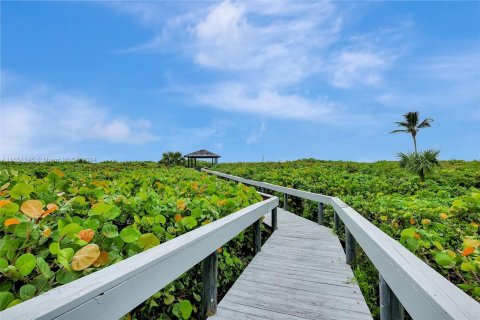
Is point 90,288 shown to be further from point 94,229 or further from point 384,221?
point 384,221

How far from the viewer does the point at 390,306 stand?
227cm

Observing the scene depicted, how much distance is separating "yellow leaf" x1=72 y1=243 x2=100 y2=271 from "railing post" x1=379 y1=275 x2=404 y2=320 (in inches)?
82.8

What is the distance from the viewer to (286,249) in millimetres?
5020

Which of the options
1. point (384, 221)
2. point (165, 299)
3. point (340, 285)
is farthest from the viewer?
point (384, 221)

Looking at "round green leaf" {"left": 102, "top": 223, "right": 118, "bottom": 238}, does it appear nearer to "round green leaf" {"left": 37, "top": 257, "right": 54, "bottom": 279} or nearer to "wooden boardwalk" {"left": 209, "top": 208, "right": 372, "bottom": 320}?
"round green leaf" {"left": 37, "top": 257, "right": 54, "bottom": 279}

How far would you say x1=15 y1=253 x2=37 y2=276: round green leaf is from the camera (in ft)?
4.49

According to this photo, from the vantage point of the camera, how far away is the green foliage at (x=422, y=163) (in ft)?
29.3

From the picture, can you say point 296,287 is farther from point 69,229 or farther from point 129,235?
point 69,229

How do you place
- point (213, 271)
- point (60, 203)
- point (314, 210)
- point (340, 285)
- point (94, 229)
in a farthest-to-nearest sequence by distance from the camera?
point (314, 210), point (340, 285), point (213, 271), point (60, 203), point (94, 229)

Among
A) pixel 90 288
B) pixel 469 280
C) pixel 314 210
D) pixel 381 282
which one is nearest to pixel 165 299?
pixel 90 288

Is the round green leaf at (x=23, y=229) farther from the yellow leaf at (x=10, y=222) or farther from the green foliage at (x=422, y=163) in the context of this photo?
the green foliage at (x=422, y=163)

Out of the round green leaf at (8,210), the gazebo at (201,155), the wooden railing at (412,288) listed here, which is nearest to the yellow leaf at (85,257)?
the round green leaf at (8,210)

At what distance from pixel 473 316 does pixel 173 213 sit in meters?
2.27

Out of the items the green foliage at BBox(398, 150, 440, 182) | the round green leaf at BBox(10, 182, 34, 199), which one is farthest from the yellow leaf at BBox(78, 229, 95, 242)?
the green foliage at BBox(398, 150, 440, 182)
